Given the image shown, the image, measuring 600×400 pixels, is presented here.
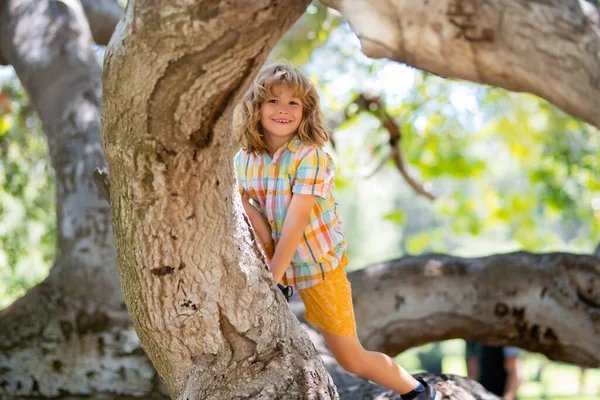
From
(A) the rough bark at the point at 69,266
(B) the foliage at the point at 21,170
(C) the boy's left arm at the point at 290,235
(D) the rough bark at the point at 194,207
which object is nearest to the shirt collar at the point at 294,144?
(C) the boy's left arm at the point at 290,235

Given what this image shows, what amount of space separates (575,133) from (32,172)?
6389mm

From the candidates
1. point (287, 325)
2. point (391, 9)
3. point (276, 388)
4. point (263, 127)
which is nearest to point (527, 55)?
point (391, 9)

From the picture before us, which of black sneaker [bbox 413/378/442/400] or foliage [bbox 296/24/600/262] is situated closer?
black sneaker [bbox 413/378/442/400]

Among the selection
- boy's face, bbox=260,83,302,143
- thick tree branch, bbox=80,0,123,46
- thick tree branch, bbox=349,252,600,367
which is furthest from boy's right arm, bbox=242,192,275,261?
thick tree branch, bbox=80,0,123,46

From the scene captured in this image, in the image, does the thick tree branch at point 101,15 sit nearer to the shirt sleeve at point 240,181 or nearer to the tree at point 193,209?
the tree at point 193,209

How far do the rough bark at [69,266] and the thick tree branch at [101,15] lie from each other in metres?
1.14

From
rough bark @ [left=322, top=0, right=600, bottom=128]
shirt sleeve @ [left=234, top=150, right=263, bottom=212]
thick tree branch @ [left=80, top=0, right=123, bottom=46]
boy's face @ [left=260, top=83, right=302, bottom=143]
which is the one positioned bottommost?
shirt sleeve @ [left=234, top=150, right=263, bottom=212]

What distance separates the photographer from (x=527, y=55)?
9.60 feet

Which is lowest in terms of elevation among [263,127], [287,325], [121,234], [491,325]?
[491,325]

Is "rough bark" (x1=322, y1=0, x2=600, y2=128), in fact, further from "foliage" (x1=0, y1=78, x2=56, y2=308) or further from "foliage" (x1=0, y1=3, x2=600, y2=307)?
"foliage" (x1=0, y1=78, x2=56, y2=308)

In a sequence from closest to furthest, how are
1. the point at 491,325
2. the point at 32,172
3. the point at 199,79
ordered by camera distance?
the point at 199,79 → the point at 491,325 → the point at 32,172

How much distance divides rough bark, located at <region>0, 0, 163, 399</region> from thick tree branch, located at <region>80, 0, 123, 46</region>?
114cm

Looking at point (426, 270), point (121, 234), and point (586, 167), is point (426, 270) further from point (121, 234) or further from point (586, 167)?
point (586, 167)

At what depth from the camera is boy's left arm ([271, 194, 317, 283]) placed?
96.8 inches
